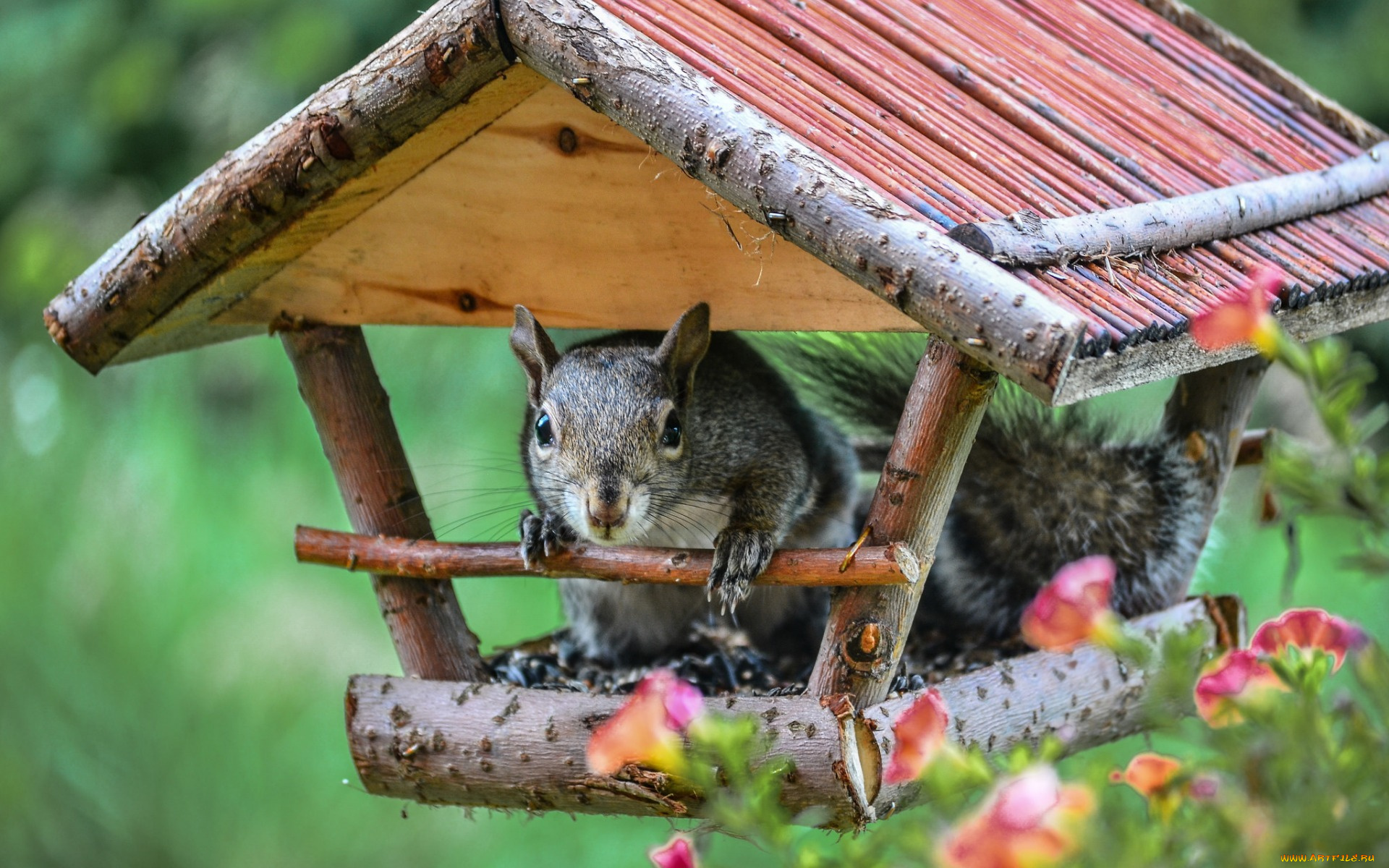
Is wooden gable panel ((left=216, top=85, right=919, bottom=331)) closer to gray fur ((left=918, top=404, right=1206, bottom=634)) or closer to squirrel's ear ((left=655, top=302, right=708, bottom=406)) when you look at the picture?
squirrel's ear ((left=655, top=302, right=708, bottom=406))

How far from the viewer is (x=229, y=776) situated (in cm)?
249

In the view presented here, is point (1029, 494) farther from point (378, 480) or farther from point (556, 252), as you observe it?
point (378, 480)

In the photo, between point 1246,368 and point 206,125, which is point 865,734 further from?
point 206,125

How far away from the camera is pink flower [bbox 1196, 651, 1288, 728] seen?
1.94 feet

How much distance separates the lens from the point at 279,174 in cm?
110

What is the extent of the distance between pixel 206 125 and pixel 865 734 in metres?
2.78

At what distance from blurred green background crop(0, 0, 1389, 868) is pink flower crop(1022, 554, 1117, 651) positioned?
5.56 ft

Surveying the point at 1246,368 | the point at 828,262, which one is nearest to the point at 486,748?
the point at 828,262

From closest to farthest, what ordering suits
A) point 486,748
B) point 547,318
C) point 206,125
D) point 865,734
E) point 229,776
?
point 865,734 → point 486,748 → point 547,318 → point 229,776 → point 206,125

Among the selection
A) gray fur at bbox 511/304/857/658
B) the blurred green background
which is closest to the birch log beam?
gray fur at bbox 511/304/857/658

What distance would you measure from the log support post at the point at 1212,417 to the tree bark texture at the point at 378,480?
0.77 metres

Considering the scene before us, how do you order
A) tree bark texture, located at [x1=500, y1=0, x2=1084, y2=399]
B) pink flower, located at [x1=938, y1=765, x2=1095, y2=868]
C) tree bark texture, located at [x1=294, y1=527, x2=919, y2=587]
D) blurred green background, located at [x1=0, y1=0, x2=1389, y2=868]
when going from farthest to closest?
blurred green background, located at [x1=0, y1=0, x2=1389, y2=868]
tree bark texture, located at [x1=294, y1=527, x2=919, y2=587]
tree bark texture, located at [x1=500, y1=0, x2=1084, y2=399]
pink flower, located at [x1=938, y1=765, x2=1095, y2=868]

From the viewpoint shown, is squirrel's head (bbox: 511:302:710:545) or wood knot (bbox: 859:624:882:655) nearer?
wood knot (bbox: 859:624:882:655)

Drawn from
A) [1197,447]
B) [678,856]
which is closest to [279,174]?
[678,856]
